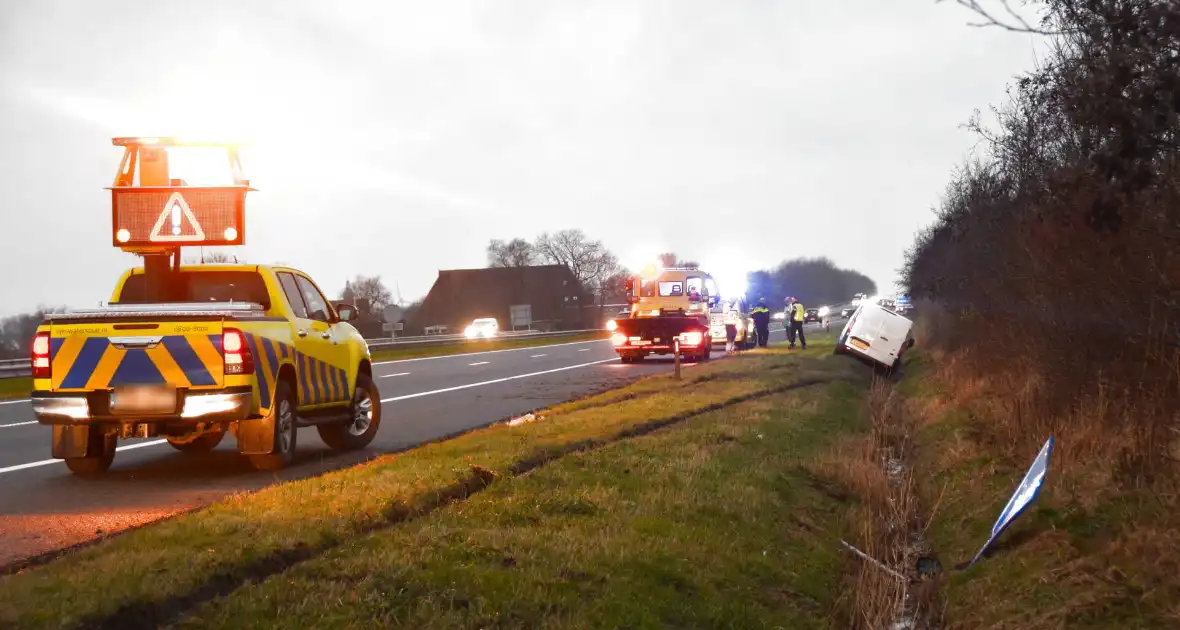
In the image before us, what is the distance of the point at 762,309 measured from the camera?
36812 millimetres

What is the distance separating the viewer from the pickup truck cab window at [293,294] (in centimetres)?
1105

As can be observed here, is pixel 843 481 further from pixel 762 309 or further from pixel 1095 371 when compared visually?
pixel 762 309

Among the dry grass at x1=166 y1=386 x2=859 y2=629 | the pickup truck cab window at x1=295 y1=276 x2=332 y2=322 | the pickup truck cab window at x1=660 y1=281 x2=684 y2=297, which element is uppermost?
the pickup truck cab window at x1=660 y1=281 x2=684 y2=297

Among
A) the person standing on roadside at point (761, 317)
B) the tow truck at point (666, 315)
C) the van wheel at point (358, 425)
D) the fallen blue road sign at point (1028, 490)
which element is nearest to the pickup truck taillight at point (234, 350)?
the van wheel at point (358, 425)

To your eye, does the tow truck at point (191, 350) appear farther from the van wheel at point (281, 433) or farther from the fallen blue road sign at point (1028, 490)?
the fallen blue road sign at point (1028, 490)

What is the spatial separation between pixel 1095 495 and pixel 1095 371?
11.3 ft

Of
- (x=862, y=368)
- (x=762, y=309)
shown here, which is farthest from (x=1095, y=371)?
(x=762, y=309)

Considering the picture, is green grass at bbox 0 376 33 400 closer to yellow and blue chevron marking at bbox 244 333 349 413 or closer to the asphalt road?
the asphalt road

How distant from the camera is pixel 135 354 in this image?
930 centimetres

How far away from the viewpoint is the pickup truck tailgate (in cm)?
928

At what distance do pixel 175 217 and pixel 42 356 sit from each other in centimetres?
218

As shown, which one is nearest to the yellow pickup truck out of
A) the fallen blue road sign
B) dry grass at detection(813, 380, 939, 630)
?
dry grass at detection(813, 380, 939, 630)

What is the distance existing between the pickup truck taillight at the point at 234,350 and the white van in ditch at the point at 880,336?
72.2 ft

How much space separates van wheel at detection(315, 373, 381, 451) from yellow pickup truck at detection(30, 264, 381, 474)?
1.46 meters
